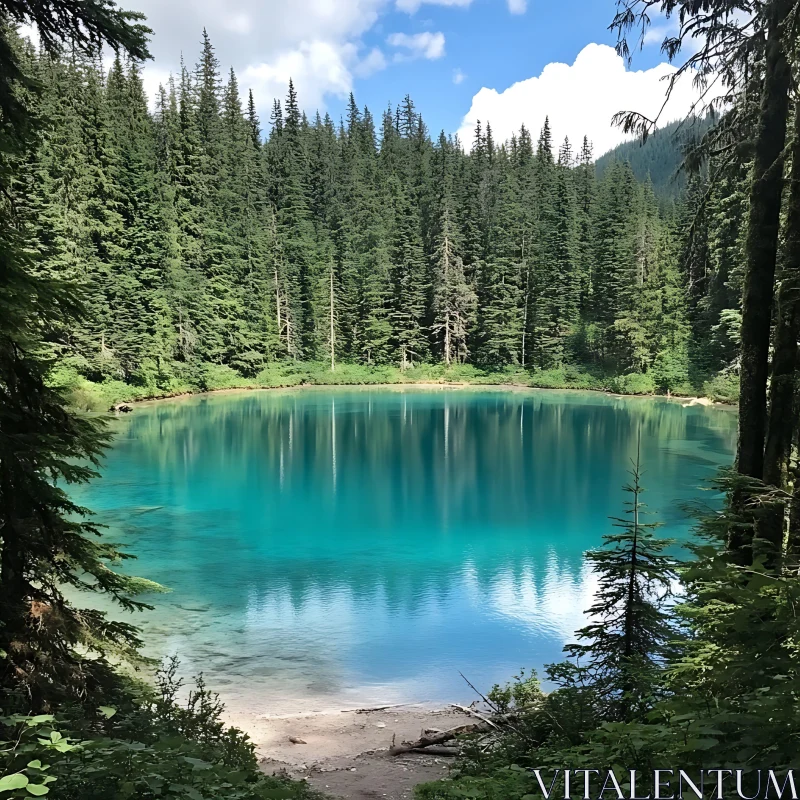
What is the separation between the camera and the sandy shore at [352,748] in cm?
546

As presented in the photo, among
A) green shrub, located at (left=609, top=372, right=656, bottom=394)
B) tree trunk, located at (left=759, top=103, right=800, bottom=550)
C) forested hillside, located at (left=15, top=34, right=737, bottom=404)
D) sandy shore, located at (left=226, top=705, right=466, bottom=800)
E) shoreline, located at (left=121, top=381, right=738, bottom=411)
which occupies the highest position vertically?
forested hillside, located at (left=15, top=34, right=737, bottom=404)

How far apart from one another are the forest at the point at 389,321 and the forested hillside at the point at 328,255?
0.24m

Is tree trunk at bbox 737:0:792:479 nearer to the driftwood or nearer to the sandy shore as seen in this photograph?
the driftwood

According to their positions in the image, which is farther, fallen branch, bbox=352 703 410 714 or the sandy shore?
fallen branch, bbox=352 703 410 714

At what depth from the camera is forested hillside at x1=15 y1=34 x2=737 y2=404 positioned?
133 feet

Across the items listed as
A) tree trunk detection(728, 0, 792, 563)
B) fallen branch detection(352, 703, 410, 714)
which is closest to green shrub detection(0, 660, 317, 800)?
fallen branch detection(352, 703, 410, 714)

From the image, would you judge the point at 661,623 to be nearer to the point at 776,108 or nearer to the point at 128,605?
the point at 128,605

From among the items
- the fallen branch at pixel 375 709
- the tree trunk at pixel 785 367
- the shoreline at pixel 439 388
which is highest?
the tree trunk at pixel 785 367

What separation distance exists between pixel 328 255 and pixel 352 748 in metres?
52.4

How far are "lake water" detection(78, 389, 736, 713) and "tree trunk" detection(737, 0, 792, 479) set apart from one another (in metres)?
3.84

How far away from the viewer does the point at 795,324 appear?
5.61 metres

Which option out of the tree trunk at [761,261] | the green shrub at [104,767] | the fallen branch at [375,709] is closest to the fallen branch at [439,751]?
the fallen branch at [375,709]

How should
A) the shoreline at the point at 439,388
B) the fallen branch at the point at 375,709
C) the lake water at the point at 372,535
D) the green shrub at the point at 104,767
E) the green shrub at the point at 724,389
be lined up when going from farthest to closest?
1. the shoreline at the point at 439,388
2. the green shrub at the point at 724,389
3. the lake water at the point at 372,535
4. the fallen branch at the point at 375,709
5. the green shrub at the point at 104,767

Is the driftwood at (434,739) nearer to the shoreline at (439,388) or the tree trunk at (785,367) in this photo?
the tree trunk at (785,367)
